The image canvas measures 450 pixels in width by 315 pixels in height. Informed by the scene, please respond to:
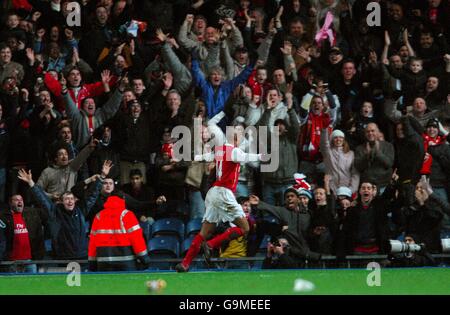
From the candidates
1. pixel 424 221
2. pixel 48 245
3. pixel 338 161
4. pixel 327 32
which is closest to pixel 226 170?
pixel 338 161

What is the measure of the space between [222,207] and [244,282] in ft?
4.70

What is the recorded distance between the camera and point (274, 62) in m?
16.0

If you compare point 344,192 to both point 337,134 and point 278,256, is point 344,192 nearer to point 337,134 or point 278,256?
point 337,134

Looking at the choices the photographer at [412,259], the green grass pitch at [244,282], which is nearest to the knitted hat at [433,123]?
the photographer at [412,259]

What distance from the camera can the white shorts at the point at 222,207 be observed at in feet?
40.6

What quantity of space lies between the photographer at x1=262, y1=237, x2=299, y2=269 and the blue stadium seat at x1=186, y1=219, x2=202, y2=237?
1378 mm

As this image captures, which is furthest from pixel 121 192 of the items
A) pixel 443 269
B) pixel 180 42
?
pixel 443 269

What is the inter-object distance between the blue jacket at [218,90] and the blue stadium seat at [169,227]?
1929 mm

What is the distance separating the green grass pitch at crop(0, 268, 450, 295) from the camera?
34.3 feet

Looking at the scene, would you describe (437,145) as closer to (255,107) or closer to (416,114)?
(416,114)

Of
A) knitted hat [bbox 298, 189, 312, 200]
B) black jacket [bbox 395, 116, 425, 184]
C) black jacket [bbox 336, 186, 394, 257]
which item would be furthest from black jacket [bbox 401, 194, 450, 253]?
knitted hat [bbox 298, 189, 312, 200]

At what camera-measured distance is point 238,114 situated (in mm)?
14922

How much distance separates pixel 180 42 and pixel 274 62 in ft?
5.34

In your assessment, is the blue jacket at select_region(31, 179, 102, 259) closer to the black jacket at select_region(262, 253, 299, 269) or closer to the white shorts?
the white shorts
